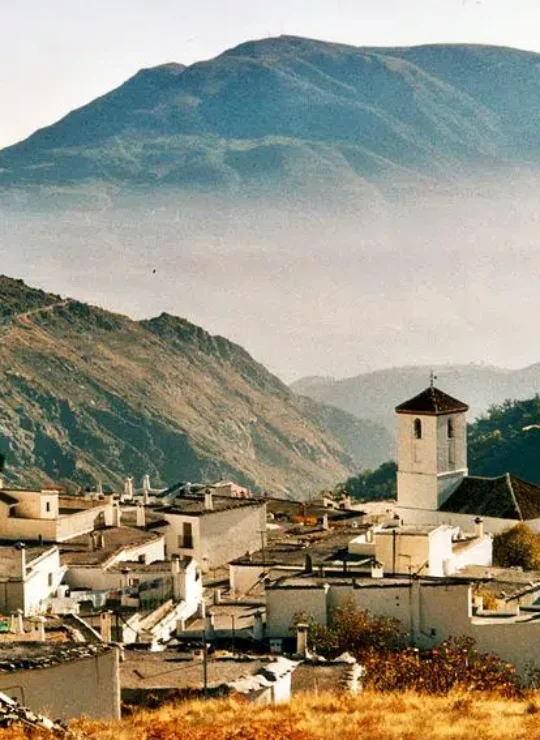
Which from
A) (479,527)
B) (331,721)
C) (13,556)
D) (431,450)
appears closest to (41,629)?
(331,721)

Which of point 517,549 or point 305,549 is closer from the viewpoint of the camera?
point 305,549

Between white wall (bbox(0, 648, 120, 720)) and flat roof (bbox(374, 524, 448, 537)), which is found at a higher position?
flat roof (bbox(374, 524, 448, 537))

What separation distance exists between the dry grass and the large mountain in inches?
2992

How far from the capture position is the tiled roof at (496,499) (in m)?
41.5

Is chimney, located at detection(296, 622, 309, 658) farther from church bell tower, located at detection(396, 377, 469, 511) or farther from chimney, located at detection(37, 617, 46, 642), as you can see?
church bell tower, located at detection(396, 377, 469, 511)

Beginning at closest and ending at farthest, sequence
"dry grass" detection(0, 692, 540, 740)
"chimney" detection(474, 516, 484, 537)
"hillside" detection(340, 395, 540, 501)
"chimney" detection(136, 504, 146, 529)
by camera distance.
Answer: "dry grass" detection(0, 692, 540, 740)
"chimney" detection(474, 516, 484, 537)
"chimney" detection(136, 504, 146, 529)
"hillside" detection(340, 395, 540, 501)

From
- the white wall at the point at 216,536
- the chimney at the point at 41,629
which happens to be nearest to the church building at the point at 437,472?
the white wall at the point at 216,536

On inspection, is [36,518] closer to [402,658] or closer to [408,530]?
[408,530]

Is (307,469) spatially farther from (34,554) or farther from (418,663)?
(418,663)

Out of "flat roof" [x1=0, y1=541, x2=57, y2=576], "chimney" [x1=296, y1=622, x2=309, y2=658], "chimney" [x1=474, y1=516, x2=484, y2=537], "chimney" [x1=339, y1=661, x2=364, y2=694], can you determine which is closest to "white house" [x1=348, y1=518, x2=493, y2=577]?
"chimney" [x1=474, y1=516, x2=484, y2=537]

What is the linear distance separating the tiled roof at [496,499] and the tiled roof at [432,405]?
1.83 meters

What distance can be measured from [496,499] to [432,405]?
3.05m

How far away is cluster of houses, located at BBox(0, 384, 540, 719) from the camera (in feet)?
63.2

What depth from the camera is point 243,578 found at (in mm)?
34719
